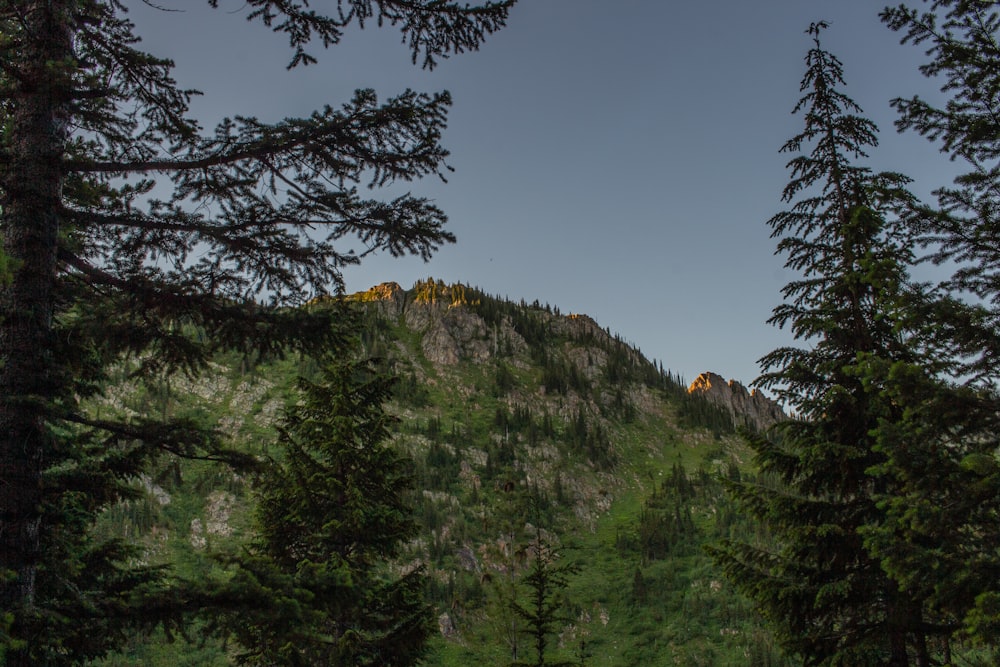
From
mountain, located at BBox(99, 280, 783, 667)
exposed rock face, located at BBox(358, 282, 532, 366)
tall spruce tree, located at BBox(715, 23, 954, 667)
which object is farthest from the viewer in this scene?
exposed rock face, located at BBox(358, 282, 532, 366)

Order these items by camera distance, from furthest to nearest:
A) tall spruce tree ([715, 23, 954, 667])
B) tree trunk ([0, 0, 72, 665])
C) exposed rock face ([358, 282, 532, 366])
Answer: exposed rock face ([358, 282, 532, 366]), tall spruce tree ([715, 23, 954, 667]), tree trunk ([0, 0, 72, 665])

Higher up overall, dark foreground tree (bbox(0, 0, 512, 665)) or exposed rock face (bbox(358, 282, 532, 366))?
exposed rock face (bbox(358, 282, 532, 366))

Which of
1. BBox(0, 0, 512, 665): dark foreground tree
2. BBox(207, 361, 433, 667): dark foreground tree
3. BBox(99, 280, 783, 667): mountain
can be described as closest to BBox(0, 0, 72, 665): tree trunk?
BBox(0, 0, 512, 665): dark foreground tree

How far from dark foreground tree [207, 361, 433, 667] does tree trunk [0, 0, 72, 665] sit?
524 cm

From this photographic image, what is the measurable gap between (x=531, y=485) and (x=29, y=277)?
437 ft

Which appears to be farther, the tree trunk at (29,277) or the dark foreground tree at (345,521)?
the dark foreground tree at (345,521)

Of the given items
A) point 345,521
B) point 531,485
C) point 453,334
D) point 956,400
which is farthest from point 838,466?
point 453,334

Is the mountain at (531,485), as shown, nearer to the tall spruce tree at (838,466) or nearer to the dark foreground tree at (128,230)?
the tall spruce tree at (838,466)

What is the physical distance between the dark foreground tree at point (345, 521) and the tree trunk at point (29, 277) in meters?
5.24

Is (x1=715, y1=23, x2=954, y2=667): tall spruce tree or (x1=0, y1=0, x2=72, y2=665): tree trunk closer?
(x1=0, y1=0, x2=72, y2=665): tree trunk

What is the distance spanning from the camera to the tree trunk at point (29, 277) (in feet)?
17.2

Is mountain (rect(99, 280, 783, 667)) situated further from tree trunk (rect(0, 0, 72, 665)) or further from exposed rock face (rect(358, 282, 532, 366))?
tree trunk (rect(0, 0, 72, 665))

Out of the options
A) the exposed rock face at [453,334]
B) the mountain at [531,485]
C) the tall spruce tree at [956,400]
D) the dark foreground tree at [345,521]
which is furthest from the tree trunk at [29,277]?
the exposed rock face at [453,334]

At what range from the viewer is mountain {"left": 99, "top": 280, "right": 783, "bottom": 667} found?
293ft
